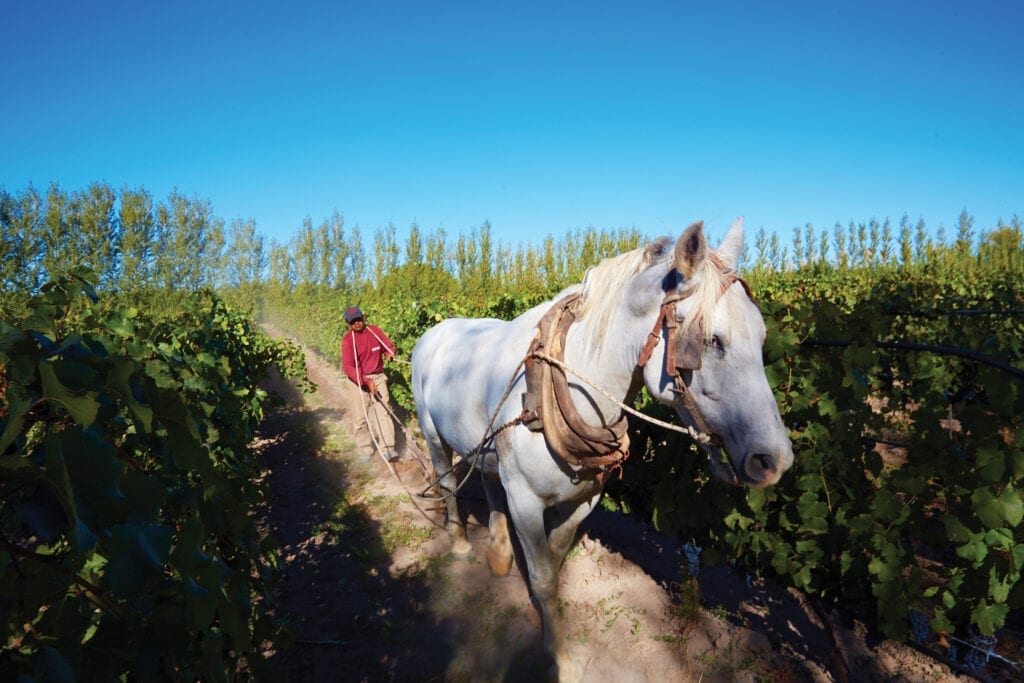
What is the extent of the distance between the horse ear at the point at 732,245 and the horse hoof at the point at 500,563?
311 centimetres

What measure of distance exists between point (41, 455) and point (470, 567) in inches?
150

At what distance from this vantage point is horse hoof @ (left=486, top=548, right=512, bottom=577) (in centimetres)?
412

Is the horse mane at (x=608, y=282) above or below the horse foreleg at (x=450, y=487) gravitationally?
above

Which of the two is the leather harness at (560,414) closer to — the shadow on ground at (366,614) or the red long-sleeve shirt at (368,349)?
the shadow on ground at (366,614)

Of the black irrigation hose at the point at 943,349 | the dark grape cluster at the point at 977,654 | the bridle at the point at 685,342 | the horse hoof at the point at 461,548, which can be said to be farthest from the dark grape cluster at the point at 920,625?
the horse hoof at the point at 461,548

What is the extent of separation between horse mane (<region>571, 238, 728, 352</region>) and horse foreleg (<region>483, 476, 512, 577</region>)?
7.19ft

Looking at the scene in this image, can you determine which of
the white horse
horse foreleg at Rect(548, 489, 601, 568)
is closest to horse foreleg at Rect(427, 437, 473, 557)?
the white horse

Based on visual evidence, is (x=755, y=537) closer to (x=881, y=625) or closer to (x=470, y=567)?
(x=881, y=625)

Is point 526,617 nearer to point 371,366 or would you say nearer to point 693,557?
point 693,557

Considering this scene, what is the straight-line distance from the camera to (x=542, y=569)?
297 centimetres

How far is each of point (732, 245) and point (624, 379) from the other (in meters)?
0.74

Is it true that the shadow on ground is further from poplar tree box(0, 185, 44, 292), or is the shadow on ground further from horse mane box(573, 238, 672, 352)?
poplar tree box(0, 185, 44, 292)

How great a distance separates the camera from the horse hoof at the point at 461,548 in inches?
178

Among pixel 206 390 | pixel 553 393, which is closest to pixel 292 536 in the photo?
pixel 206 390
